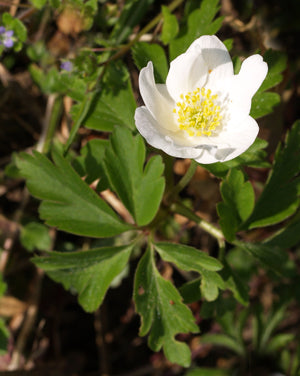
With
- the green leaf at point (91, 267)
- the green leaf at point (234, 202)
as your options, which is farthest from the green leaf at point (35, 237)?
the green leaf at point (234, 202)

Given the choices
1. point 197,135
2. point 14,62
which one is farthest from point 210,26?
point 14,62

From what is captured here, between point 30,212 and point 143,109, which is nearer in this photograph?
point 143,109

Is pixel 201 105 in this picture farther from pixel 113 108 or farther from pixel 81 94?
pixel 81 94

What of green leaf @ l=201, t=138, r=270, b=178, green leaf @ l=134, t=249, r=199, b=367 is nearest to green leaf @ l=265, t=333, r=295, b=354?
green leaf @ l=134, t=249, r=199, b=367

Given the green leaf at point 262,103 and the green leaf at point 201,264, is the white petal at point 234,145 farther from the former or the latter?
the green leaf at point 201,264

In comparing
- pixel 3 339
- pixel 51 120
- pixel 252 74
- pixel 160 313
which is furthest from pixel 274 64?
pixel 3 339

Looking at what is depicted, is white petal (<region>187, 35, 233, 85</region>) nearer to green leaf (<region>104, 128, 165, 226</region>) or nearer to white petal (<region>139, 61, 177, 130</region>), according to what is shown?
white petal (<region>139, 61, 177, 130</region>)

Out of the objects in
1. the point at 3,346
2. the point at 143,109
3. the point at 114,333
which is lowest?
the point at 114,333
